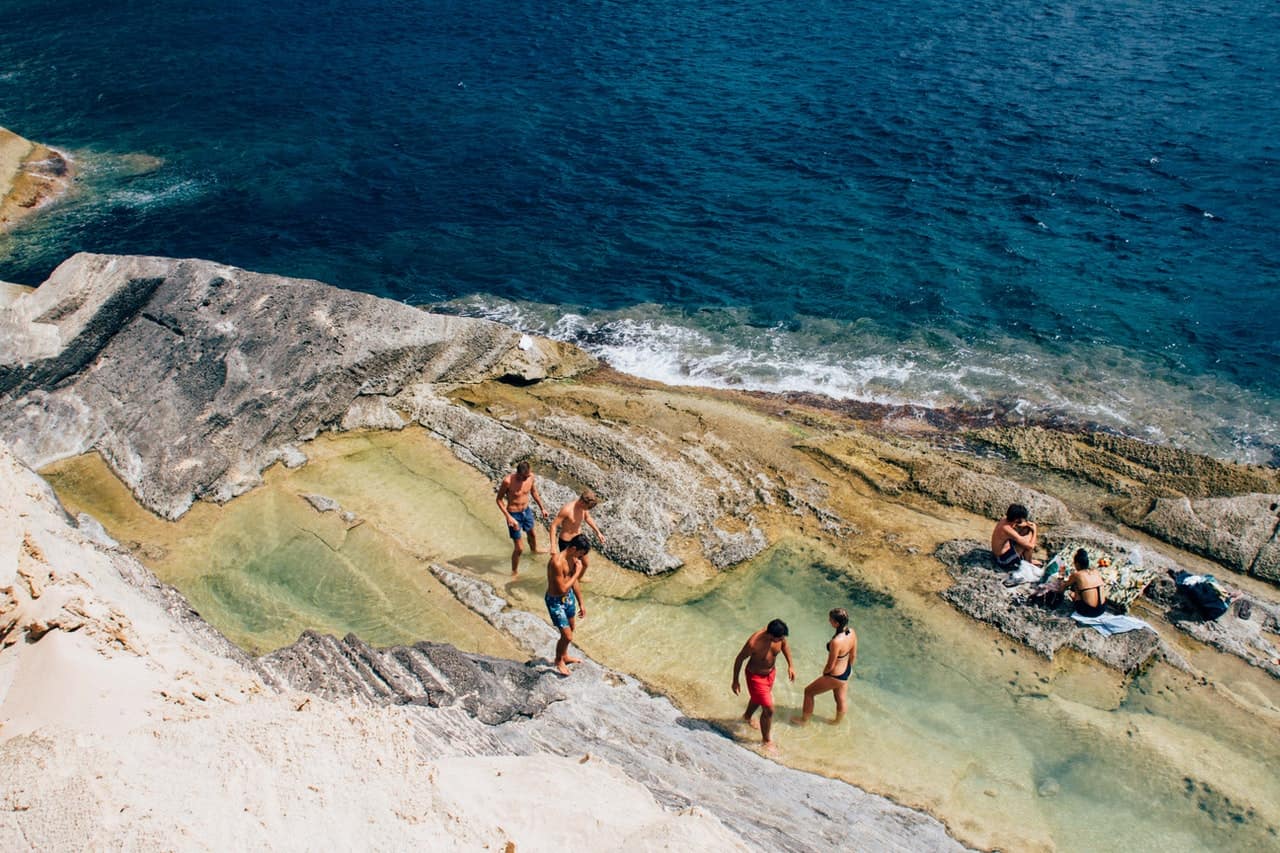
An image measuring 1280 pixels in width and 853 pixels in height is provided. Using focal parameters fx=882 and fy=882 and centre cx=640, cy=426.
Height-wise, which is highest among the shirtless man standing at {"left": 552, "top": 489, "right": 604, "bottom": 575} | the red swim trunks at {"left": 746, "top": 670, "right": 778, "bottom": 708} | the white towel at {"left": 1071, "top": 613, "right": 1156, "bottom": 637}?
the shirtless man standing at {"left": 552, "top": 489, "right": 604, "bottom": 575}

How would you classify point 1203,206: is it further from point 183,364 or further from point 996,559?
point 183,364

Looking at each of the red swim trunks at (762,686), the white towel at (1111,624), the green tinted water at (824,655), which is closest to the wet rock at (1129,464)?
the white towel at (1111,624)

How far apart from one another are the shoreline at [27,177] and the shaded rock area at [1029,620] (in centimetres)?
3223

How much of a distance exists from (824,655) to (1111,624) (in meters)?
4.04

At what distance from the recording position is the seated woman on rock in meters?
12.4

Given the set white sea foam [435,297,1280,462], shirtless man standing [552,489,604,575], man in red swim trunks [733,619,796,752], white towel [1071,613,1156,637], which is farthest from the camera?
white sea foam [435,297,1280,462]

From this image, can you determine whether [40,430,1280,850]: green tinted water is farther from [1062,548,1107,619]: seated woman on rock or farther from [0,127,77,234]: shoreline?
[0,127,77,234]: shoreline

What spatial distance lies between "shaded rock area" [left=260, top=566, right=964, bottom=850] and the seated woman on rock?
170 inches

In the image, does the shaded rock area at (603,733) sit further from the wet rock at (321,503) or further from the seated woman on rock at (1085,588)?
the seated woman on rock at (1085,588)

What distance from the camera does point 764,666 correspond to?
34.4ft

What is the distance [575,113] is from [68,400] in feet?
78.0

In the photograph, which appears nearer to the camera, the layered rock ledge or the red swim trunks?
the layered rock ledge

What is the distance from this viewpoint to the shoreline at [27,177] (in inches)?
1211

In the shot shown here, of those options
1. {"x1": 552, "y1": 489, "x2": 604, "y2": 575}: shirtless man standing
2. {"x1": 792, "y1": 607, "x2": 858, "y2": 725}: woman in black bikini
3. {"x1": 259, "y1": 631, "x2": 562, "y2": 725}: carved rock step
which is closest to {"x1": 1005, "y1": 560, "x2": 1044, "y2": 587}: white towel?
{"x1": 792, "y1": 607, "x2": 858, "y2": 725}: woman in black bikini
